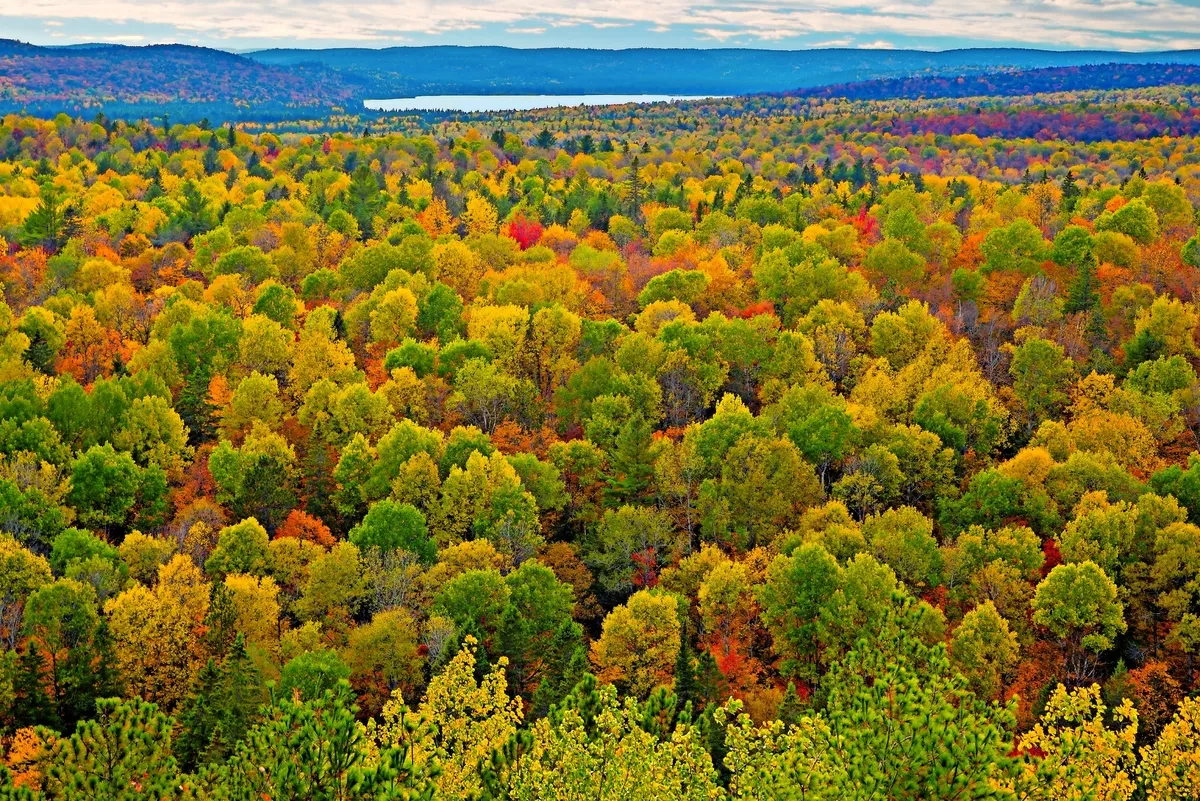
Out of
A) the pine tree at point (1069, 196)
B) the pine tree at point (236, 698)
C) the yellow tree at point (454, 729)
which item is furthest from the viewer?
the pine tree at point (1069, 196)

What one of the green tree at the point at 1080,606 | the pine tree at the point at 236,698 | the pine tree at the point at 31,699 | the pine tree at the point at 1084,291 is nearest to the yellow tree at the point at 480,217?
the pine tree at the point at 1084,291

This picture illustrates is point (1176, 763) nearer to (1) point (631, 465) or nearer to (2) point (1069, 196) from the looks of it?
(1) point (631, 465)

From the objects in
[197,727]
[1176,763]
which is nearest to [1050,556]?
[1176,763]

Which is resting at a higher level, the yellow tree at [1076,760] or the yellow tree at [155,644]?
the yellow tree at [1076,760]

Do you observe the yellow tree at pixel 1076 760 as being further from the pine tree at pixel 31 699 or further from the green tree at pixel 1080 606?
the pine tree at pixel 31 699

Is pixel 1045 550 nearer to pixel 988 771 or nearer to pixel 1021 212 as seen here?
pixel 988 771

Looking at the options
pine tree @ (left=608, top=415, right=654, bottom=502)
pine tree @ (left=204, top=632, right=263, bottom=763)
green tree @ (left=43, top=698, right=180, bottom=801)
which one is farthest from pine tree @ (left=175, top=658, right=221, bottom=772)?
pine tree @ (left=608, top=415, right=654, bottom=502)

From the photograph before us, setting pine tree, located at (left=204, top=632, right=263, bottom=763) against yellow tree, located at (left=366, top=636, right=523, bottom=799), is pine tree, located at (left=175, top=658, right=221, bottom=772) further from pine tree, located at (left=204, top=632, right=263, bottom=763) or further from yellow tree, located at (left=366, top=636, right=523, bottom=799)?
yellow tree, located at (left=366, top=636, right=523, bottom=799)

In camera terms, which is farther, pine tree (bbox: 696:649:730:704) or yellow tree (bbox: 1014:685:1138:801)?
pine tree (bbox: 696:649:730:704)

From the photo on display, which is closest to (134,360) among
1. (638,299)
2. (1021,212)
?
(638,299)
